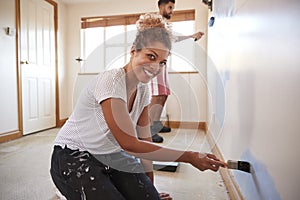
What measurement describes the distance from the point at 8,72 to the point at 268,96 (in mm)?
2415

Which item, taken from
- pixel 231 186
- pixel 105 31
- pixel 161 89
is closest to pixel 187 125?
pixel 161 89

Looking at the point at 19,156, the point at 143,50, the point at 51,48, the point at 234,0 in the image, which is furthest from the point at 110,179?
the point at 51,48

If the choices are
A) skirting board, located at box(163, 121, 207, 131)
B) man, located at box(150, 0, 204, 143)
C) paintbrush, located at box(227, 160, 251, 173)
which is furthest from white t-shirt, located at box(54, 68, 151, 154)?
skirting board, located at box(163, 121, 207, 131)

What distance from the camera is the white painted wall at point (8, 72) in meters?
2.20

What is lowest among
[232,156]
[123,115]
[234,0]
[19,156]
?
[19,156]

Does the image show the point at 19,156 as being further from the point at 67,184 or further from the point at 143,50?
the point at 143,50

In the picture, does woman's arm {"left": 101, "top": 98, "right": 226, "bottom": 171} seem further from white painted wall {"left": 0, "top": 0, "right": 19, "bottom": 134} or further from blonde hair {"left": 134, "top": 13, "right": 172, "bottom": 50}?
white painted wall {"left": 0, "top": 0, "right": 19, "bottom": 134}

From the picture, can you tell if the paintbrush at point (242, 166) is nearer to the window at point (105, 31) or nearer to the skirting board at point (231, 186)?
the skirting board at point (231, 186)

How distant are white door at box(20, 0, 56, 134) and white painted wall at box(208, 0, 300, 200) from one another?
2.30 m

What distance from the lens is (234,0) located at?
1139mm

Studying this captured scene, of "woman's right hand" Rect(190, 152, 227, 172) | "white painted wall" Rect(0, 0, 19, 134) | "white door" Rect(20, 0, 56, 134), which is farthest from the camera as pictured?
"white door" Rect(20, 0, 56, 134)

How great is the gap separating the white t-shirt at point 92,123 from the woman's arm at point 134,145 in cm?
9

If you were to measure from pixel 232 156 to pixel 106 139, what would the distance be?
24.9 inches

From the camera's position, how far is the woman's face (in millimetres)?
758
